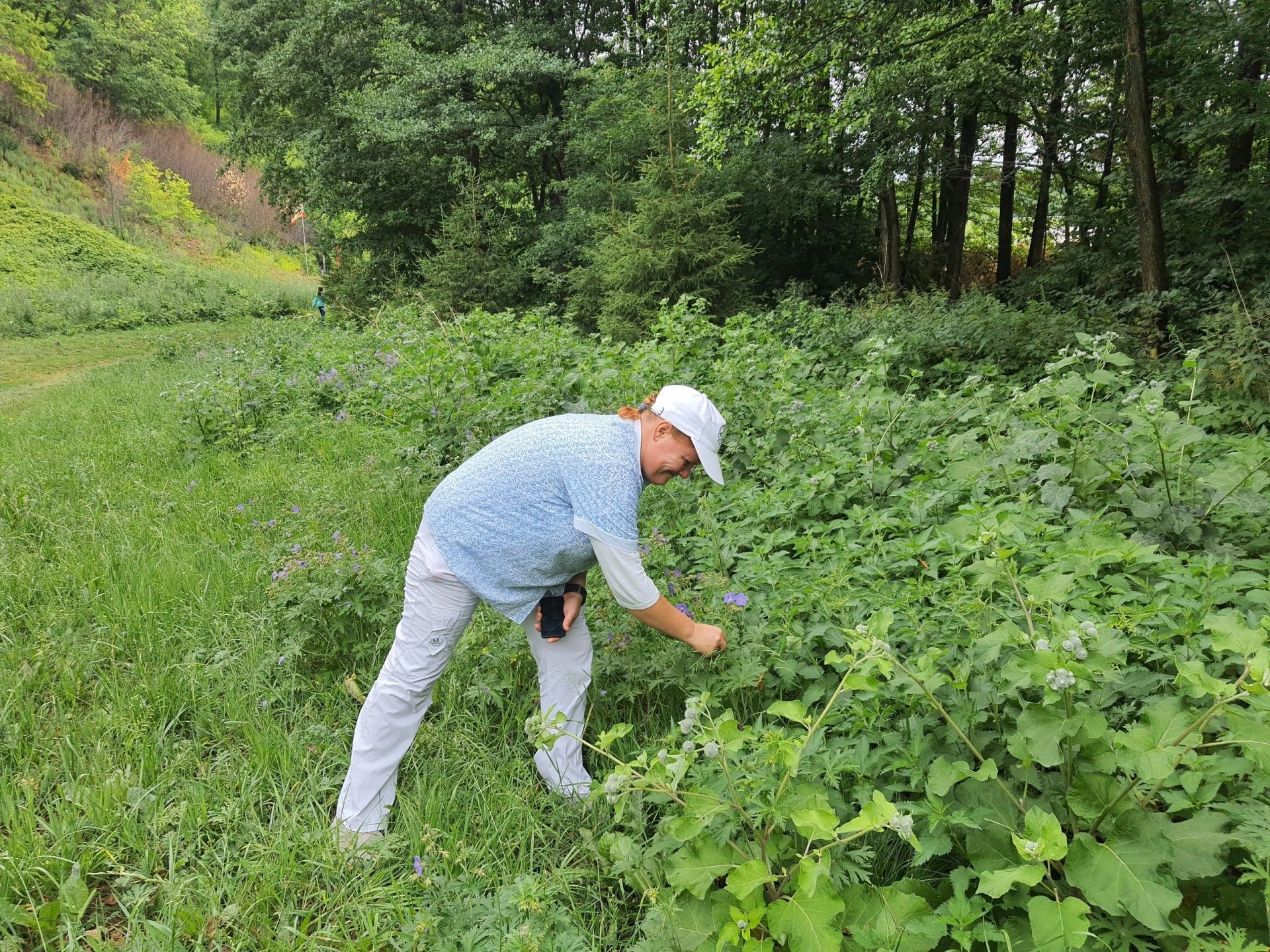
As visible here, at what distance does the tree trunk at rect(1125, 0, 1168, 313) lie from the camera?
22.0 ft

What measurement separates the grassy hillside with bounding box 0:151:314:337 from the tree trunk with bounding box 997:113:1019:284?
20.3 meters

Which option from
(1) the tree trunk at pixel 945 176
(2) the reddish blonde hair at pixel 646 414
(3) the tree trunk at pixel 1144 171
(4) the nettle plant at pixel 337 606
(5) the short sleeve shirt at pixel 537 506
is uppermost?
(1) the tree trunk at pixel 945 176

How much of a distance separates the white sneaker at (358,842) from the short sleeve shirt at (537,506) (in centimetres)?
86

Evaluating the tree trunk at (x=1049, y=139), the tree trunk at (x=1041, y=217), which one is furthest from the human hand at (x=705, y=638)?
the tree trunk at (x=1041, y=217)

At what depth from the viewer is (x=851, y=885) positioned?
1749 mm

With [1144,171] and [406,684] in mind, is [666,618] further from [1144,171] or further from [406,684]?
[1144,171]

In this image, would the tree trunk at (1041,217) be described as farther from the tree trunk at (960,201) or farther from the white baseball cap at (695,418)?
the white baseball cap at (695,418)

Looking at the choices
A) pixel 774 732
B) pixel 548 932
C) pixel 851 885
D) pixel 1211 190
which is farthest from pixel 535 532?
pixel 1211 190

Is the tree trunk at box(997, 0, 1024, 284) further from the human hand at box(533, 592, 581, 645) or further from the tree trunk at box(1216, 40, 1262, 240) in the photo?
the human hand at box(533, 592, 581, 645)

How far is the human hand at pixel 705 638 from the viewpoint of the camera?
2230 millimetres

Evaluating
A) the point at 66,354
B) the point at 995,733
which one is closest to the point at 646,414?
the point at 995,733

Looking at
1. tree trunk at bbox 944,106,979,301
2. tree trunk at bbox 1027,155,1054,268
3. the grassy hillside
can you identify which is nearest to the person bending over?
tree trunk at bbox 944,106,979,301

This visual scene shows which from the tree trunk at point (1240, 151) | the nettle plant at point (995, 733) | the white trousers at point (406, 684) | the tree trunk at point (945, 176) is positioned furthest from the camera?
the tree trunk at point (945, 176)

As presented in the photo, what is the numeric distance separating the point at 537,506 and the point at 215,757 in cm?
175
